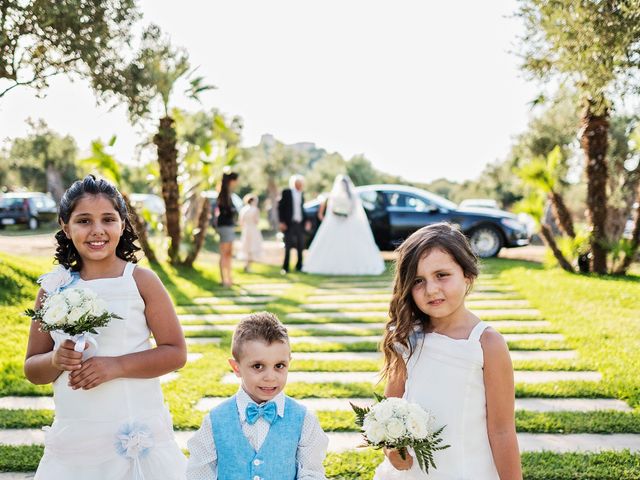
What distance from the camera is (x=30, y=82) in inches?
336

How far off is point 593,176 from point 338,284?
4.81 m

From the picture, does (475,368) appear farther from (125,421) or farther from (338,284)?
(338,284)

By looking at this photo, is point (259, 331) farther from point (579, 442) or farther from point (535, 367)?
point (535, 367)

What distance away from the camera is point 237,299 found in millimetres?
9852

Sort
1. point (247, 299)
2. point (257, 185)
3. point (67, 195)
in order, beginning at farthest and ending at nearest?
point (257, 185)
point (247, 299)
point (67, 195)

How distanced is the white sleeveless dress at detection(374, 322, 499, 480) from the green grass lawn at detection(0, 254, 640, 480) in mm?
1088

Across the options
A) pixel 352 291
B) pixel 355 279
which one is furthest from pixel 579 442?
pixel 355 279

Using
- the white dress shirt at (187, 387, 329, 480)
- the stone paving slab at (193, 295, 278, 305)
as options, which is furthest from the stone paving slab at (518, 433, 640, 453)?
the stone paving slab at (193, 295, 278, 305)

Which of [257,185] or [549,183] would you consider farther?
[257,185]

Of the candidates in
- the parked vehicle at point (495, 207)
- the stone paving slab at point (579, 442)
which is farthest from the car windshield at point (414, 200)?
the stone paving slab at point (579, 442)

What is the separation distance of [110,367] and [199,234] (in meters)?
10.5

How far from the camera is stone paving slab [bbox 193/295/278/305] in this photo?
957cm

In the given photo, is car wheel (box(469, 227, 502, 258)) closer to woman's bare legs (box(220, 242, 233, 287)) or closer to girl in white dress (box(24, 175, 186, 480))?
woman's bare legs (box(220, 242, 233, 287))

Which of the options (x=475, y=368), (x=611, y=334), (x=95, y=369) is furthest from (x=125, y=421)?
(x=611, y=334)
